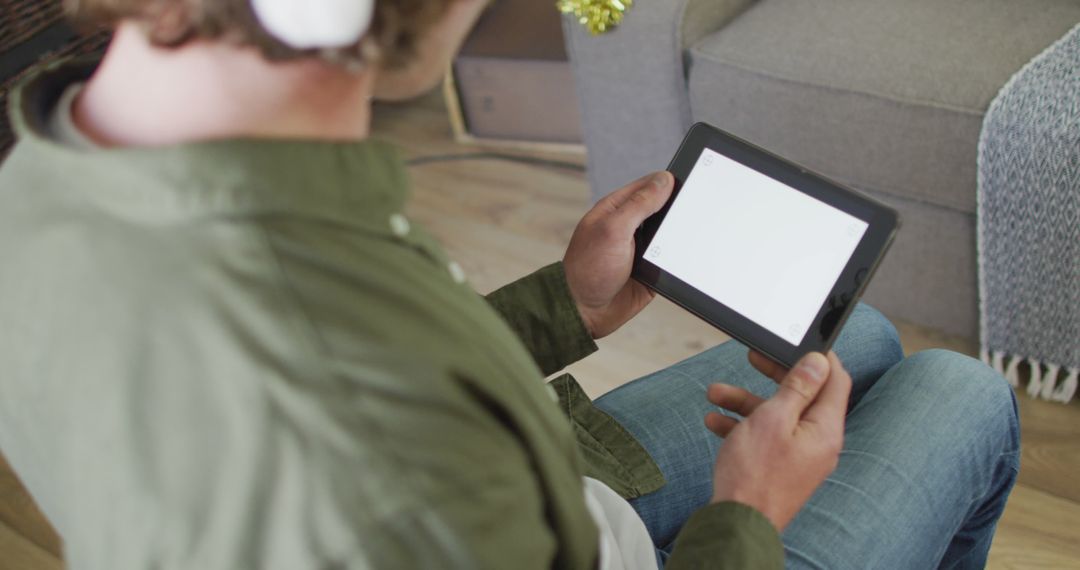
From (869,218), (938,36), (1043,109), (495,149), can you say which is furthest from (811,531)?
(495,149)

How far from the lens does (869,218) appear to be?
72 centimetres

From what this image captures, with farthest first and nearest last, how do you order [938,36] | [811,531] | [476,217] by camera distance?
[476,217], [938,36], [811,531]

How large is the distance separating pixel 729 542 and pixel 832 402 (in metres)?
0.14

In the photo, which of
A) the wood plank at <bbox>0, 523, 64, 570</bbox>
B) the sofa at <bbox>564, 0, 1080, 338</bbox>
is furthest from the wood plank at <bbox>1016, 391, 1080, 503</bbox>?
the wood plank at <bbox>0, 523, 64, 570</bbox>

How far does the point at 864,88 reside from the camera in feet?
3.72

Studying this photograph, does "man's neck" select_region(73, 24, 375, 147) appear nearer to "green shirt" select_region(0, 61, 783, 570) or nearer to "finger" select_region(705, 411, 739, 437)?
"green shirt" select_region(0, 61, 783, 570)

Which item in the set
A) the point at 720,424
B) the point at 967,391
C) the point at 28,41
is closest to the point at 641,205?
the point at 720,424

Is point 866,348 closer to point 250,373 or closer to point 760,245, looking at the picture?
point 760,245

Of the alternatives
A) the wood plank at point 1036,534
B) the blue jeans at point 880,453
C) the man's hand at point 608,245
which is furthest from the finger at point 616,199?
the wood plank at point 1036,534

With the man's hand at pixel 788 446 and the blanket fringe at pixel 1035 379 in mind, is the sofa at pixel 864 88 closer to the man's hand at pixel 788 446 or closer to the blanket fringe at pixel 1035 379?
the blanket fringe at pixel 1035 379

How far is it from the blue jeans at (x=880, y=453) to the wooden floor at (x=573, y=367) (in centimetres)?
34

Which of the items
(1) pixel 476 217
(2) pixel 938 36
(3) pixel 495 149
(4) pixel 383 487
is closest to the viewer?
(4) pixel 383 487

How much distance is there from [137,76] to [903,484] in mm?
584

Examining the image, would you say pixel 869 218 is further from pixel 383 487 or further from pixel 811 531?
pixel 383 487
